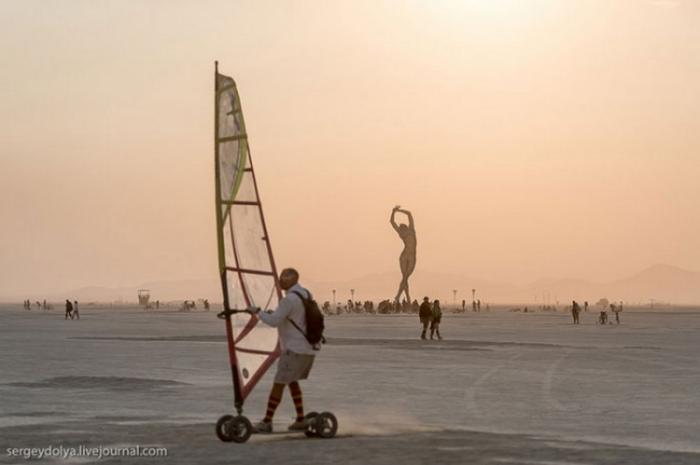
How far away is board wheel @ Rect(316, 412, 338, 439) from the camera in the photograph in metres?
13.6

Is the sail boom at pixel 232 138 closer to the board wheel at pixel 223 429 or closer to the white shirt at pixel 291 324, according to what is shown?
the white shirt at pixel 291 324

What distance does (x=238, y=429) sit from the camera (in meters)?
13.2

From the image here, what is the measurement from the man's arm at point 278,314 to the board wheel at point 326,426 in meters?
1.16

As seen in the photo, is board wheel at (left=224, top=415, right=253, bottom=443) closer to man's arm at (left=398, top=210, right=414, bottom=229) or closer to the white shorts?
the white shorts

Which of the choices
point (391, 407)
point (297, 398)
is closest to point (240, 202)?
point (297, 398)

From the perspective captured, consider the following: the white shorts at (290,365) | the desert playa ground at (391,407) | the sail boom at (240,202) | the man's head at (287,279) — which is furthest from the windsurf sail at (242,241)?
the desert playa ground at (391,407)

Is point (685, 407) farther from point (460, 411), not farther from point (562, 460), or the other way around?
point (562, 460)

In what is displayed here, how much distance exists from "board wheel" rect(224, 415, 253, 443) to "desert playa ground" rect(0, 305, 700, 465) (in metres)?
0.15

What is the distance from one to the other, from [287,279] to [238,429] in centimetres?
175

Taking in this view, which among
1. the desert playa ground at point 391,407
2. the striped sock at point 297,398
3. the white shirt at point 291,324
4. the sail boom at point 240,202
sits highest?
the sail boom at point 240,202

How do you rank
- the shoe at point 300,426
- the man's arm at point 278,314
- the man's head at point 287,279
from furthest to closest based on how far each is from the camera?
the man's head at point 287,279 → the shoe at point 300,426 → the man's arm at point 278,314

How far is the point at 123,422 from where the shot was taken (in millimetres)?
15156

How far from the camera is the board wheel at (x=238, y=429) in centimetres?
1313

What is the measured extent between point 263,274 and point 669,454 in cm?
476
